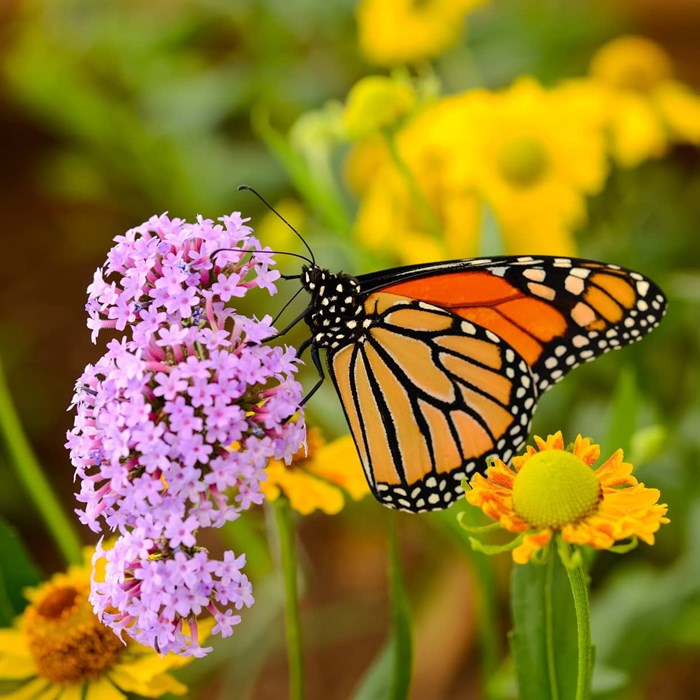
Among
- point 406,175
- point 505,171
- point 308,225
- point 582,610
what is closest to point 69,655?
point 582,610

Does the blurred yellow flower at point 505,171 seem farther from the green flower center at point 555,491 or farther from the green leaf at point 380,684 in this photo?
the green flower center at point 555,491

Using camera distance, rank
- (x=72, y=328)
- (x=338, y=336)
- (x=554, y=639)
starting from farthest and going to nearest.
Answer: (x=72, y=328) → (x=338, y=336) → (x=554, y=639)

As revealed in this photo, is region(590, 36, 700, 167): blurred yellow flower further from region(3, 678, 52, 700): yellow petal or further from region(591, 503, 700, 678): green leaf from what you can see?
region(3, 678, 52, 700): yellow petal

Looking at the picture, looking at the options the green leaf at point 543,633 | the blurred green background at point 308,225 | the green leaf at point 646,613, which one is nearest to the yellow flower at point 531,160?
the blurred green background at point 308,225

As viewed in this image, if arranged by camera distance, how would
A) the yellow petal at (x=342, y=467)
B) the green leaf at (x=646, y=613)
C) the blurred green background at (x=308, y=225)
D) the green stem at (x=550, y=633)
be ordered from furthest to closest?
1. the blurred green background at (x=308, y=225)
2. the green leaf at (x=646, y=613)
3. the yellow petal at (x=342, y=467)
4. the green stem at (x=550, y=633)

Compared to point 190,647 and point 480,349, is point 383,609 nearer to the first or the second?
point 480,349

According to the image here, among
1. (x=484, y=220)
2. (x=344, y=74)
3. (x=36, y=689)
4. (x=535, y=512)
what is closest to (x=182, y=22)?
(x=344, y=74)

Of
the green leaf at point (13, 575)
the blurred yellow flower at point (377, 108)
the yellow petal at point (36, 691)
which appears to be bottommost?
the yellow petal at point (36, 691)
